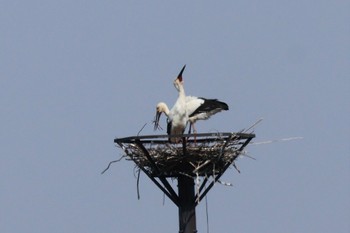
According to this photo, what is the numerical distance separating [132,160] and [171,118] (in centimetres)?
105

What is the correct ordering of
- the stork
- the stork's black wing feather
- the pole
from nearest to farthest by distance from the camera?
1. the pole
2. the stork
3. the stork's black wing feather

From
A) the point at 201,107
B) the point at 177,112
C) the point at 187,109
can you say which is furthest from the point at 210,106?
the point at 177,112

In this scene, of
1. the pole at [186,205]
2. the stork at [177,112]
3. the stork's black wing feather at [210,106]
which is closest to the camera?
the pole at [186,205]

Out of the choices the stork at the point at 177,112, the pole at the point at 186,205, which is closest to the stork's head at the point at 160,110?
the stork at the point at 177,112

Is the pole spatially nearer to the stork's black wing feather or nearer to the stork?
the stork

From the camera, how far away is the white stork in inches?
466

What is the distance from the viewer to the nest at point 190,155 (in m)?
10.7

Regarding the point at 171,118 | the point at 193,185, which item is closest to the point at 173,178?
the point at 193,185

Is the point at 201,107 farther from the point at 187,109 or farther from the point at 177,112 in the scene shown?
the point at 177,112

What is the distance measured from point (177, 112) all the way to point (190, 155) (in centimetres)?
119

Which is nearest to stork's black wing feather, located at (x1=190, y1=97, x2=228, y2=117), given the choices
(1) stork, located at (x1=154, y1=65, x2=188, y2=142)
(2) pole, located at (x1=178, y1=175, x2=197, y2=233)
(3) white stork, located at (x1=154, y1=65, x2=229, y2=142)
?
(3) white stork, located at (x1=154, y1=65, x2=229, y2=142)

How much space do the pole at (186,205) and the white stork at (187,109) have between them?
1.15 meters

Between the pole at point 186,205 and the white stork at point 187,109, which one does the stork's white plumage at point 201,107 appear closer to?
the white stork at point 187,109

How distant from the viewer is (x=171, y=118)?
1185 cm
